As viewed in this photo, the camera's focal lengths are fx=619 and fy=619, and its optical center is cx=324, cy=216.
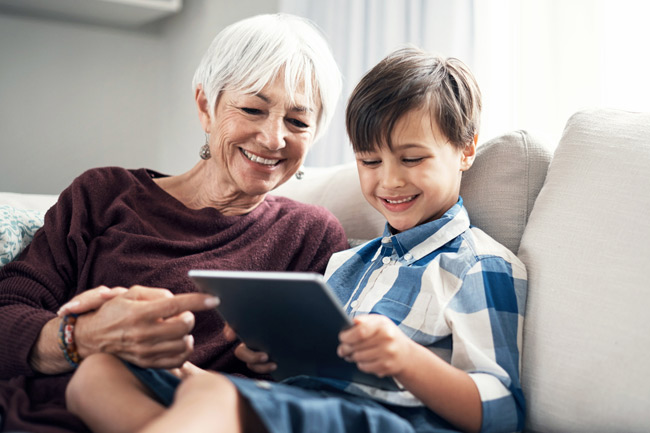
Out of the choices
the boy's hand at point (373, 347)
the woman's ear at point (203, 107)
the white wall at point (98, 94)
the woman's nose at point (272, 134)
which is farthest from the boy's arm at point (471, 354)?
the white wall at point (98, 94)

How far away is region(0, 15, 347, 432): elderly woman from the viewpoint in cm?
128

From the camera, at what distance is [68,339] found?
42.0 inches

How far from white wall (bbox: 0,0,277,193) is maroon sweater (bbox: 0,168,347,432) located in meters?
1.71

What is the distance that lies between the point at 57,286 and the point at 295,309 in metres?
0.70

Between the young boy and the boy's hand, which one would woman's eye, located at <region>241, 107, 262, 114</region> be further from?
the boy's hand

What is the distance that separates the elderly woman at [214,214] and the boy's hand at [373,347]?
469 mm


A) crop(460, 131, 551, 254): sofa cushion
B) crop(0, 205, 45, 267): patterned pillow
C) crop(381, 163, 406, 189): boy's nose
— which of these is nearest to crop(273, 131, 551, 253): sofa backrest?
crop(460, 131, 551, 254): sofa cushion

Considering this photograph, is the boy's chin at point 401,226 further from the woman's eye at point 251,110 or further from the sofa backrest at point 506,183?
the woman's eye at point 251,110

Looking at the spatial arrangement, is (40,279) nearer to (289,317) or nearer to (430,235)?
(289,317)

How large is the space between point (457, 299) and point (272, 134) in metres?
0.61

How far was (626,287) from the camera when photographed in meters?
0.97

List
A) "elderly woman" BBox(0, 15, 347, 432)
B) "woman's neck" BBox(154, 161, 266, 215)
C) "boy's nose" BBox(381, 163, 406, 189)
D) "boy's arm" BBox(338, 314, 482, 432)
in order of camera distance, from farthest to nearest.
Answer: "woman's neck" BBox(154, 161, 266, 215), "elderly woman" BBox(0, 15, 347, 432), "boy's nose" BBox(381, 163, 406, 189), "boy's arm" BBox(338, 314, 482, 432)

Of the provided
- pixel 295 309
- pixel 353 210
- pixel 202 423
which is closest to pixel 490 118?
pixel 353 210

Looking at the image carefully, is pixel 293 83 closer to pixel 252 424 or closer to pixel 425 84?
pixel 425 84
